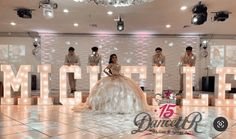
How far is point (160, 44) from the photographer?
36.3 feet

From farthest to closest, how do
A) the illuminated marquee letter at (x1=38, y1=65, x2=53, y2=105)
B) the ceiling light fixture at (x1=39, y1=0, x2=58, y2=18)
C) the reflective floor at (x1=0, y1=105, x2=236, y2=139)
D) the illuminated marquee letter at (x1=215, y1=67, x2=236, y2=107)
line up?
the illuminated marquee letter at (x1=215, y1=67, x2=236, y2=107), the illuminated marquee letter at (x1=38, y1=65, x2=53, y2=105), the ceiling light fixture at (x1=39, y1=0, x2=58, y2=18), the reflective floor at (x1=0, y1=105, x2=236, y2=139)

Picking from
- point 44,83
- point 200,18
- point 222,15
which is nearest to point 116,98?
point 44,83

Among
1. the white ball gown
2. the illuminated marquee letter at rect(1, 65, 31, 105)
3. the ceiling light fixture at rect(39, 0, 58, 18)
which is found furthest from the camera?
the illuminated marquee letter at rect(1, 65, 31, 105)

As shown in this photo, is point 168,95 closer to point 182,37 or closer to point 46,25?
point 46,25

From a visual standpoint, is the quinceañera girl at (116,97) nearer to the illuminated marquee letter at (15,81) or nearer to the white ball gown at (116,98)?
the white ball gown at (116,98)

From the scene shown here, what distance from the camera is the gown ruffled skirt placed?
5301 mm

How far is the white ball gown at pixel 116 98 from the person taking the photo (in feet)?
17.4

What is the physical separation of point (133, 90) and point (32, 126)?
2468mm

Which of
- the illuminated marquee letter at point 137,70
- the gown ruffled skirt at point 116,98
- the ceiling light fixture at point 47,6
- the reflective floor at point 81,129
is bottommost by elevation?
the reflective floor at point 81,129

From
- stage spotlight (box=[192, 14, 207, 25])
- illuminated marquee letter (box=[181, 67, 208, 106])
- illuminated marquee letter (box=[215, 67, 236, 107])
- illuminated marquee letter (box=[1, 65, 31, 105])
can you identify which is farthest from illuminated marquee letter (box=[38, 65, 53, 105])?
illuminated marquee letter (box=[215, 67, 236, 107])

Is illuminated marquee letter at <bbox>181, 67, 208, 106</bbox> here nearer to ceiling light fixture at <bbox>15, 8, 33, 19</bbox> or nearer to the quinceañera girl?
the quinceañera girl

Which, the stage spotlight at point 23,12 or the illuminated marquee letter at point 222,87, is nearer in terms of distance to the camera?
the illuminated marquee letter at point 222,87

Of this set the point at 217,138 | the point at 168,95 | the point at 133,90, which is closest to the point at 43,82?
the point at 133,90

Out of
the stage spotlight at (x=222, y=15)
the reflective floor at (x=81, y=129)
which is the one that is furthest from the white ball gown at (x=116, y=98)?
the stage spotlight at (x=222, y=15)
